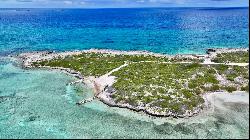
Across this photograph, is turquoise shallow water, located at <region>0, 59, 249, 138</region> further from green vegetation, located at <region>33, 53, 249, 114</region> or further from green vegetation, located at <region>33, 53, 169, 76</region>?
green vegetation, located at <region>33, 53, 169, 76</region>

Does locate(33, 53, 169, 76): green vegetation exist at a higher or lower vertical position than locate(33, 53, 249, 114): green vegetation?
lower

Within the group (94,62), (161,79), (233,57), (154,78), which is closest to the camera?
(161,79)

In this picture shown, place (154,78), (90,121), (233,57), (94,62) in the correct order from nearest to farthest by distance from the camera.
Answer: (90,121) < (154,78) < (94,62) < (233,57)

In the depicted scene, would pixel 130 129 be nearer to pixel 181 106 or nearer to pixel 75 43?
pixel 181 106

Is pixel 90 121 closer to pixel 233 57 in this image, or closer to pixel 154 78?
pixel 154 78

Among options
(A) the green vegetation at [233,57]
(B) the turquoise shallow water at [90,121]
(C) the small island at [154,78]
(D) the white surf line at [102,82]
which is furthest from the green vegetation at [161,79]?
(A) the green vegetation at [233,57]

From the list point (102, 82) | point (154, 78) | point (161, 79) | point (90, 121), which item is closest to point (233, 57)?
point (161, 79)

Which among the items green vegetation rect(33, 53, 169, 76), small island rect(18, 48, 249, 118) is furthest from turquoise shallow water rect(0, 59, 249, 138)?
green vegetation rect(33, 53, 169, 76)

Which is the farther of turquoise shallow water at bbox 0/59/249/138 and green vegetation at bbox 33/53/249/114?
green vegetation at bbox 33/53/249/114
